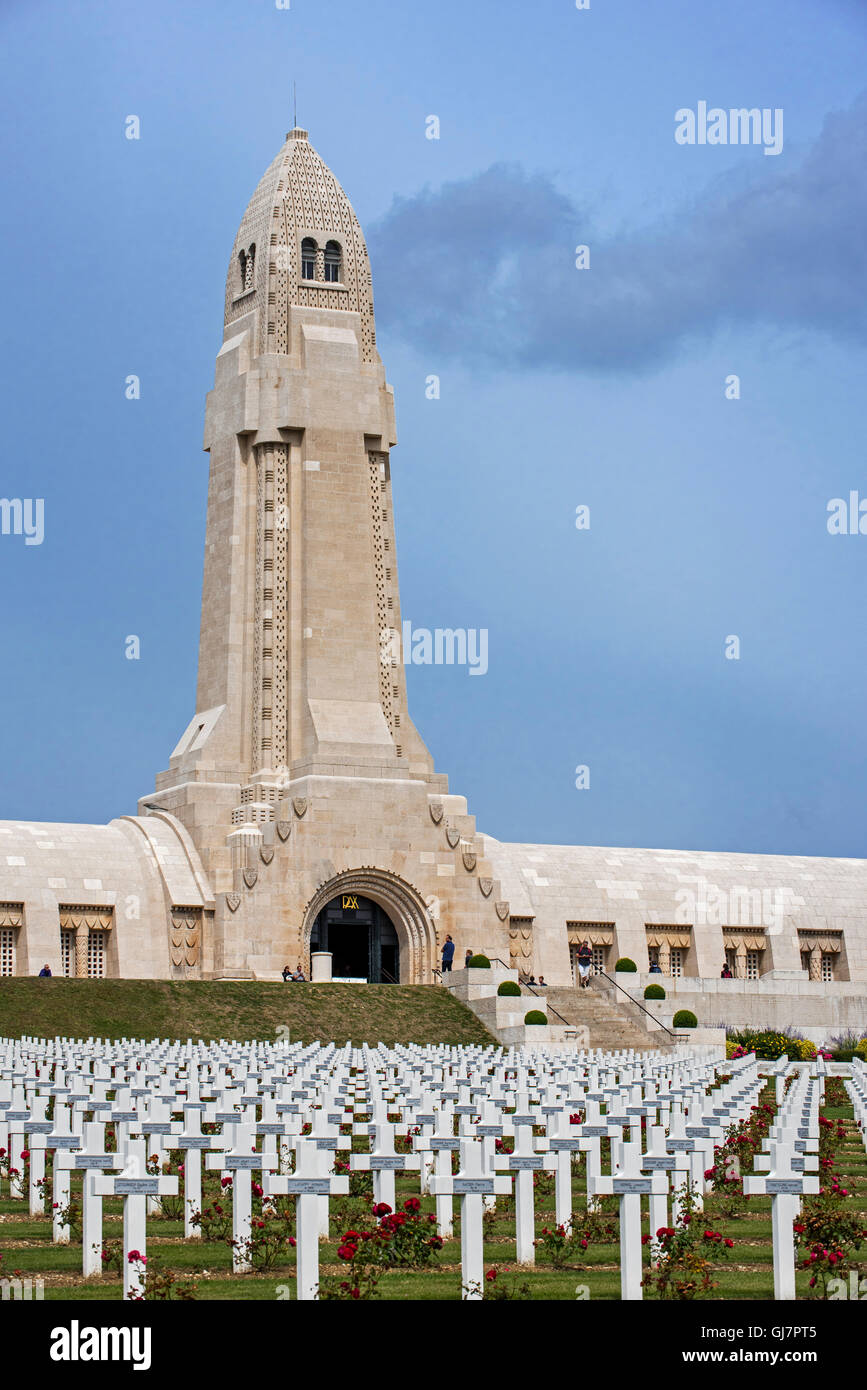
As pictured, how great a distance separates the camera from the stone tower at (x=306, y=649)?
55.1 metres

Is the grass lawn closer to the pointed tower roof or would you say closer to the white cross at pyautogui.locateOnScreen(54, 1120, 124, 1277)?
the white cross at pyautogui.locateOnScreen(54, 1120, 124, 1277)

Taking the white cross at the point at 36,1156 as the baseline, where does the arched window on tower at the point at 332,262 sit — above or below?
above

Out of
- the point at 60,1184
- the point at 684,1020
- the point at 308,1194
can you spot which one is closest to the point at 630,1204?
the point at 308,1194

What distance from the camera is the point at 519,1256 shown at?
15242mm

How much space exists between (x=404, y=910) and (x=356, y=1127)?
38.9m

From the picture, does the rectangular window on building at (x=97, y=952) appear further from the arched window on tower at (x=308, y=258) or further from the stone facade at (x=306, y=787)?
the arched window on tower at (x=308, y=258)

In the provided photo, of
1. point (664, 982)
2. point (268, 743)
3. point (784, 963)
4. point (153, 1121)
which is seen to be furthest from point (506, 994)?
point (153, 1121)

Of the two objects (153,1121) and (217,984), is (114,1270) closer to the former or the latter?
(153,1121)

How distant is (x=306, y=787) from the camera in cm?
5519

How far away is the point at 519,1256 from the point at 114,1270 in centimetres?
297

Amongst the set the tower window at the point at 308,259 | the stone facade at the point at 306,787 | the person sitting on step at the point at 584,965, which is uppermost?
the tower window at the point at 308,259

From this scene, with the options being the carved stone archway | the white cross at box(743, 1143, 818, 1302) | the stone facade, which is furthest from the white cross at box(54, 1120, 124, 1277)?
the carved stone archway

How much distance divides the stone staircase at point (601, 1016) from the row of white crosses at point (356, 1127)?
1756 cm

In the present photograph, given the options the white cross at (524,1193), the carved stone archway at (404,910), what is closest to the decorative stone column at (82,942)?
the carved stone archway at (404,910)
